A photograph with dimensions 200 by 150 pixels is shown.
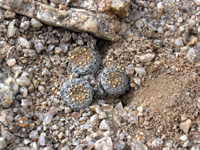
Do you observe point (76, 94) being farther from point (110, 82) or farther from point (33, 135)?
point (33, 135)

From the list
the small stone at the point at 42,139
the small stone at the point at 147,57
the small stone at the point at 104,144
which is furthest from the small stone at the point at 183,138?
the small stone at the point at 42,139

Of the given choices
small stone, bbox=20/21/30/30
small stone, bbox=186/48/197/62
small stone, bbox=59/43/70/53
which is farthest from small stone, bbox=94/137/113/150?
small stone, bbox=20/21/30/30

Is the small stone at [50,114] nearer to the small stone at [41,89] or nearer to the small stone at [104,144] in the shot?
the small stone at [41,89]

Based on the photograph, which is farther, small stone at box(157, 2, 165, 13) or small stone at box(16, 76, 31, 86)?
small stone at box(157, 2, 165, 13)

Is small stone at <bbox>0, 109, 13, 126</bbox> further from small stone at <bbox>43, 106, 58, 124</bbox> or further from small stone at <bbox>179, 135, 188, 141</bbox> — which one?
small stone at <bbox>179, 135, 188, 141</bbox>

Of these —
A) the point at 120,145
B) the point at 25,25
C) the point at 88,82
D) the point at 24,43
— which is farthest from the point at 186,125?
the point at 25,25

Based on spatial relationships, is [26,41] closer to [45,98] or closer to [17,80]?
[17,80]

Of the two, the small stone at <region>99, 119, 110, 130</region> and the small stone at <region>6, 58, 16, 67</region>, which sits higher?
the small stone at <region>6, 58, 16, 67</region>
